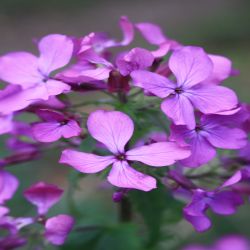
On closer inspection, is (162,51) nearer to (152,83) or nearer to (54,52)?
(152,83)

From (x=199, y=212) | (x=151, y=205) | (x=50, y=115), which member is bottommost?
(x=151, y=205)

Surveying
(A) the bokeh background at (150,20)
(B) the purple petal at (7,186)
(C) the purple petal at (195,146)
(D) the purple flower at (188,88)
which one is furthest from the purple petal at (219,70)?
(A) the bokeh background at (150,20)

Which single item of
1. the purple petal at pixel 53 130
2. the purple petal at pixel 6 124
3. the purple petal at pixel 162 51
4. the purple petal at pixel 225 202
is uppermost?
the purple petal at pixel 162 51

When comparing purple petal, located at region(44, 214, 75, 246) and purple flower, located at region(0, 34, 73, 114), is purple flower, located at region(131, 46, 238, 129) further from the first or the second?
purple petal, located at region(44, 214, 75, 246)

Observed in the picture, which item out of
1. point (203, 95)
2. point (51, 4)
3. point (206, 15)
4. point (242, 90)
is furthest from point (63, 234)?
point (51, 4)

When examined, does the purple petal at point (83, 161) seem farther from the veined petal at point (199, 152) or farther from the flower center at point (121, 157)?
the veined petal at point (199, 152)

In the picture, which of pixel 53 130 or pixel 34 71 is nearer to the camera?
pixel 53 130

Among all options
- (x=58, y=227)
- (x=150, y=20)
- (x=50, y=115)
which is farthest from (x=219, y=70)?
(x=150, y=20)

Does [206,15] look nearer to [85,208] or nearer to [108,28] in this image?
[108,28]
